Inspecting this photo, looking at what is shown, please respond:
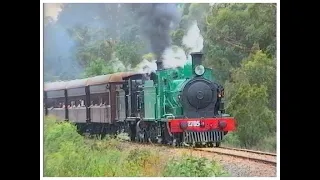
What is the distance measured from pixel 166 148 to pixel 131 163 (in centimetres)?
42

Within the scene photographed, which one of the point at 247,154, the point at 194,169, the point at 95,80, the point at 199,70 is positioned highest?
the point at 199,70

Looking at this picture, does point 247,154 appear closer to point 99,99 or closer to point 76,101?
point 99,99

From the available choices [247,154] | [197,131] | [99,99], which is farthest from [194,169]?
[99,99]

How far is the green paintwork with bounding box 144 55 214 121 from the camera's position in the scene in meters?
8.59

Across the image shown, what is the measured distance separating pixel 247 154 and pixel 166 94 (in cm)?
111

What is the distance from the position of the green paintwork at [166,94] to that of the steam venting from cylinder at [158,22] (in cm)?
21

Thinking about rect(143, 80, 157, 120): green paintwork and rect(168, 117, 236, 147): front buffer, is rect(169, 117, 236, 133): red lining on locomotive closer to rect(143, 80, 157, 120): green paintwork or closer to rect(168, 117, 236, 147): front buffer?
rect(168, 117, 236, 147): front buffer

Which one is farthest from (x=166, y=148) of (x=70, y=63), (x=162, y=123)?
(x=70, y=63)

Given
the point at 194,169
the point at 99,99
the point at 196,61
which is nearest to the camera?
the point at 194,169

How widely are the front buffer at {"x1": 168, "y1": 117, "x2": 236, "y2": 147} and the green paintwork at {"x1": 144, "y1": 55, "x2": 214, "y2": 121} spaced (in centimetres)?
14

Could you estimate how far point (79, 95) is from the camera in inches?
340

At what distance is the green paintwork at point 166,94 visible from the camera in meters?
8.59

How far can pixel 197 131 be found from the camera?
855 centimetres

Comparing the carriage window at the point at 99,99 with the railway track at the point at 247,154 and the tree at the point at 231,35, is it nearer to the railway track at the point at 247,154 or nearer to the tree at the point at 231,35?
the railway track at the point at 247,154
